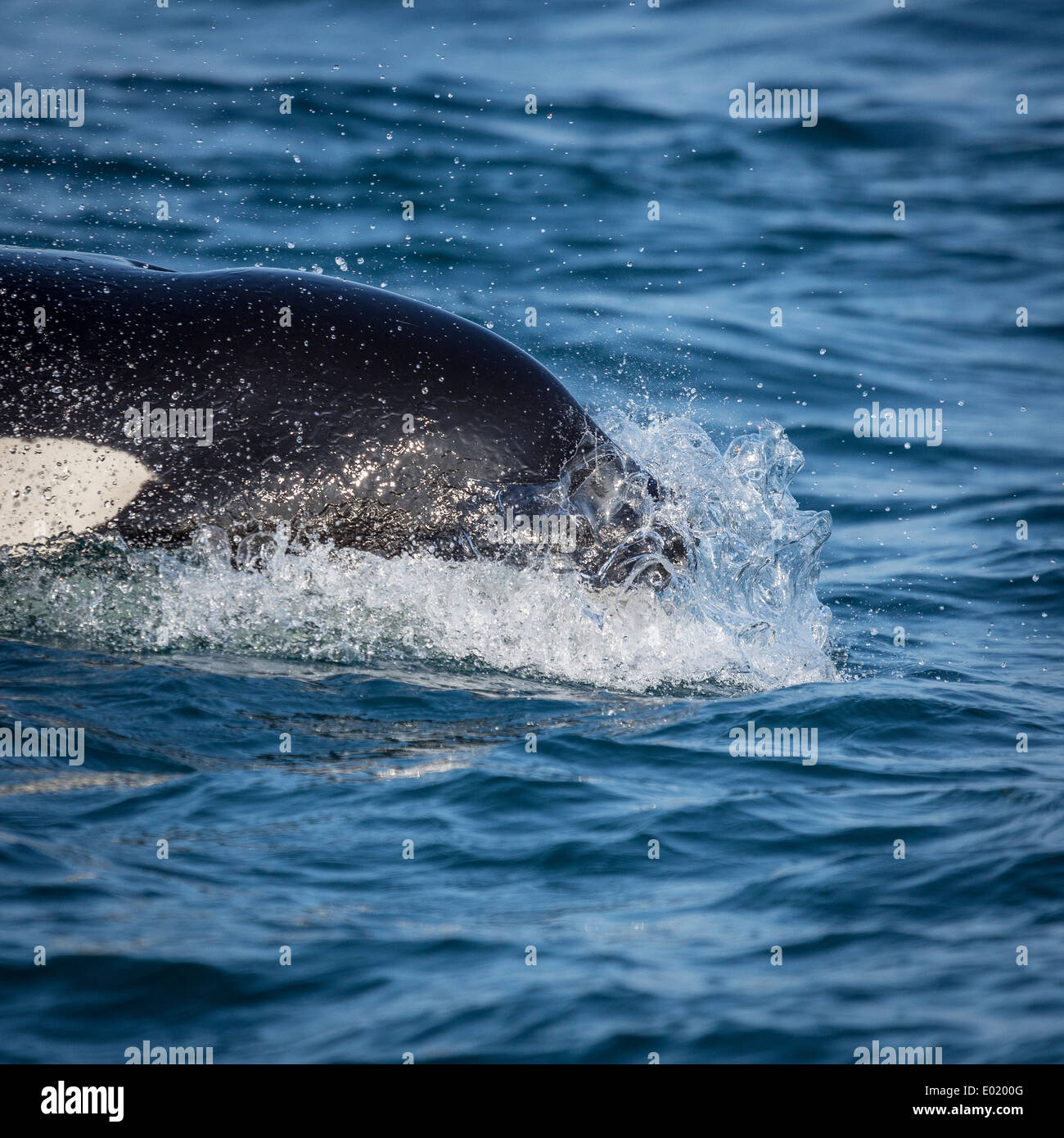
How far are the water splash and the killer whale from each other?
94 millimetres

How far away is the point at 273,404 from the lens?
5.38 meters

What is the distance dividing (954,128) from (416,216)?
7634 mm
